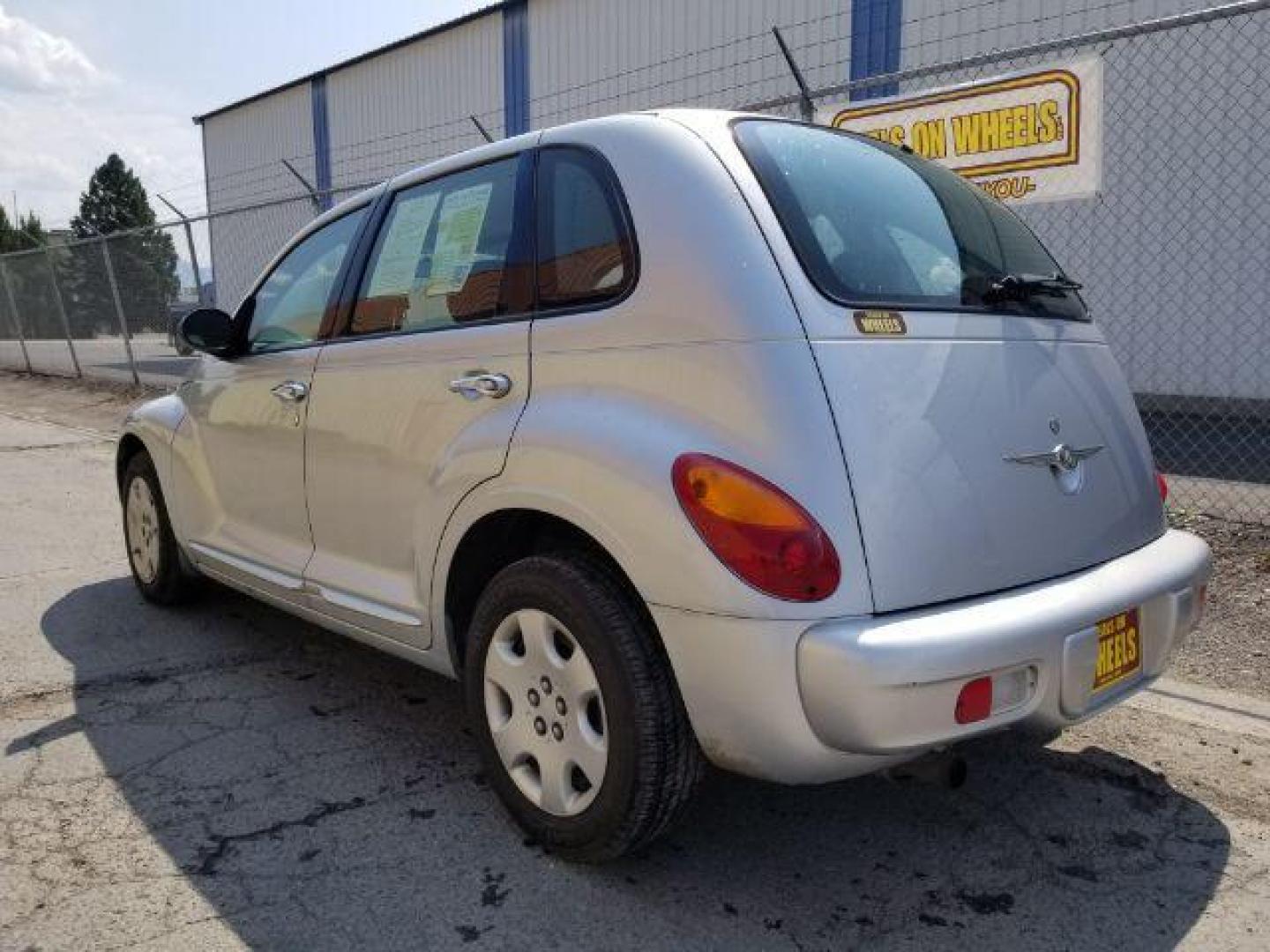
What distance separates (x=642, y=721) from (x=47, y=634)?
3274 millimetres

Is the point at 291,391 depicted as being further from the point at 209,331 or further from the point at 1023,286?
the point at 1023,286

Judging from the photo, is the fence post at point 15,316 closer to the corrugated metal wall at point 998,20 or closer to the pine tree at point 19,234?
the corrugated metal wall at point 998,20

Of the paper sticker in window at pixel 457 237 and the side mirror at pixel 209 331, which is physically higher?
the paper sticker in window at pixel 457 237

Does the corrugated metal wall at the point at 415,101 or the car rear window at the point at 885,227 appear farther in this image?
the corrugated metal wall at the point at 415,101

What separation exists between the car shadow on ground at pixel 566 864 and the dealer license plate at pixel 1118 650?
482mm

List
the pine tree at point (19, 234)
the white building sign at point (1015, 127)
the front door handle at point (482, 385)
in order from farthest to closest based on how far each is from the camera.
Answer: the pine tree at point (19, 234) < the white building sign at point (1015, 127) < the front door handle at point (482, 385)

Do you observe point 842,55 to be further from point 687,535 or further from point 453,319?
point 687,535

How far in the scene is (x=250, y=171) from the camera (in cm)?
2211

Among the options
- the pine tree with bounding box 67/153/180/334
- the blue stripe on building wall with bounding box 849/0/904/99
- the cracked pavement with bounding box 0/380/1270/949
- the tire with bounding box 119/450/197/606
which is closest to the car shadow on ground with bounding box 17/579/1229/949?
the cracked pavement with bounding box 0/380/1270/949

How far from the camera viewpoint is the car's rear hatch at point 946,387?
2.12 m

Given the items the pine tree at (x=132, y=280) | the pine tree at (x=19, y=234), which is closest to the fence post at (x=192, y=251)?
the pine tree at (x=132, y=280)

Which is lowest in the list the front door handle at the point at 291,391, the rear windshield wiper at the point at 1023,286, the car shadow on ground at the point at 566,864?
the car shadow on ground at the point at 566,864

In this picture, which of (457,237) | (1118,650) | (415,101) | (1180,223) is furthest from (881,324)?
(415,101)

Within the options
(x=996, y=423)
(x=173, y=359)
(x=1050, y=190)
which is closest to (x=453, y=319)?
(x=996, y=423)
